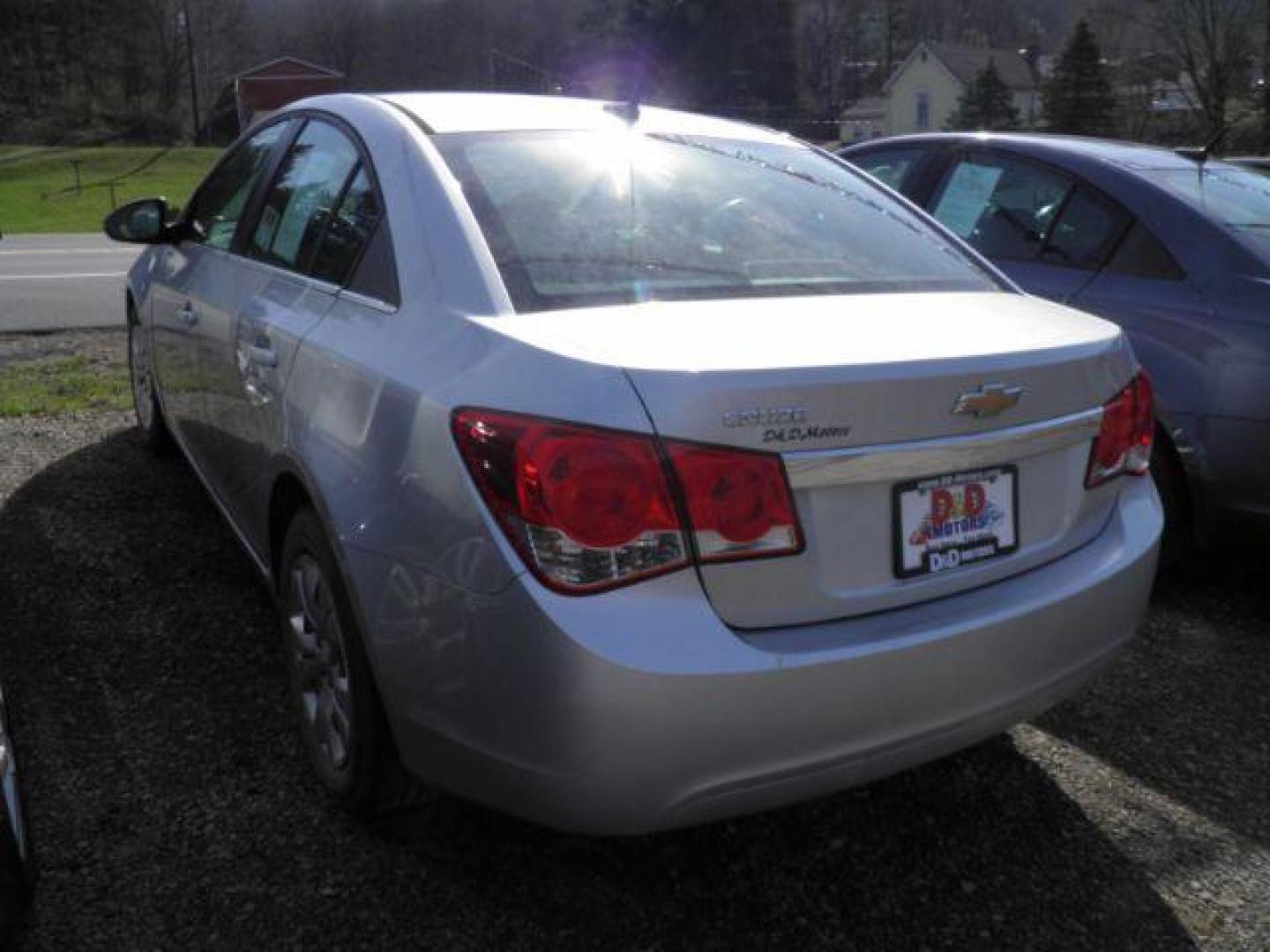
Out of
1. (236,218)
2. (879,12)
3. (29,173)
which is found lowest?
(29,173)

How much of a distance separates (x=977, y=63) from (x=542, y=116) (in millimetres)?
84535

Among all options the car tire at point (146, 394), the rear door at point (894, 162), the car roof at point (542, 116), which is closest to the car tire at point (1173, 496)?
the car roof at point (542, 116)

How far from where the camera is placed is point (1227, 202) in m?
4.14

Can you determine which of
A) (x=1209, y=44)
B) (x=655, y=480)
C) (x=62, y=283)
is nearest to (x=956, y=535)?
(x=655, y=480)

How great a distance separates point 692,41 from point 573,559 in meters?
69.5

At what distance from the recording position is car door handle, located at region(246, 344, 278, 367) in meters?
2.82

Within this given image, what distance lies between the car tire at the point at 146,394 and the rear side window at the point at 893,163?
312 cm

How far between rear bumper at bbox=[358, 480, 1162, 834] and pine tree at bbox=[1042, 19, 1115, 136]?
5248cm

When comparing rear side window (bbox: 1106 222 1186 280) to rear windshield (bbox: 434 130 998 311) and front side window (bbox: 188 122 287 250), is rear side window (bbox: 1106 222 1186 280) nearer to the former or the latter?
rear windshield (bbox: 434 130 998 311)

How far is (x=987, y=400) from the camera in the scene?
2.09 m

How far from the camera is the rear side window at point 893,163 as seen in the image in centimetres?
513

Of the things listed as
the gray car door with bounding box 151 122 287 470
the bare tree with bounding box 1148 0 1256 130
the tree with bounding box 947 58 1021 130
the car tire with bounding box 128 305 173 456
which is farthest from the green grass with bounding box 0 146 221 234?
the tree with bounding box 947 58 1021 130

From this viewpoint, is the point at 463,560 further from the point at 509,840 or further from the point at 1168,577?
the point at 1168,577

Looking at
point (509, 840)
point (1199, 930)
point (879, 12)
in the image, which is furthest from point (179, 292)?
point (879, 12)
